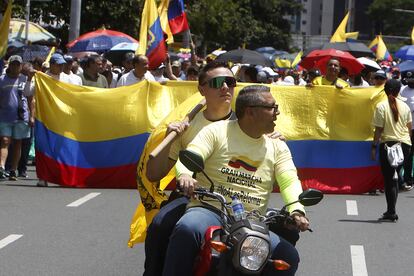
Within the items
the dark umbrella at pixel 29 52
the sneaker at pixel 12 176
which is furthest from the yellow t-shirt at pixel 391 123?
the dark umbrella at pixel 29 52

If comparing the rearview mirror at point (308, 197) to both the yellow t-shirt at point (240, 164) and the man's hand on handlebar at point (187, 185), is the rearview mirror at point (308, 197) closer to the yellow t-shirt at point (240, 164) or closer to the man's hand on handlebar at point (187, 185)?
the yellow t-shirt at point (240, 164)

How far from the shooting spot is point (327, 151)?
1545cm

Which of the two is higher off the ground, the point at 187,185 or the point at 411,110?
the point at 187,185

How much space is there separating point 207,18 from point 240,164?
1884 inches

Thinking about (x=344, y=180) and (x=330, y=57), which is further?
(x=330, y=57)

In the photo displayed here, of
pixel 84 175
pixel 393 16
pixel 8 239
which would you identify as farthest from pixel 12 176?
pixel 393 16

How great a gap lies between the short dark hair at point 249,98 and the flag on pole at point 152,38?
412 inches

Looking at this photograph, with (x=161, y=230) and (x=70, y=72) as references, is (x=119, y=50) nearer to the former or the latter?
(x=70, y=72)

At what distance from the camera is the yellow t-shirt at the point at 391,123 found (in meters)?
12.9

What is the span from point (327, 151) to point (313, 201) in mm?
9901

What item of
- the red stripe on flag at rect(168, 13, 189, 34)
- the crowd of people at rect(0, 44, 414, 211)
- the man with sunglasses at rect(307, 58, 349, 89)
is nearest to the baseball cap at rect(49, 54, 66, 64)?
the crowd of people at rect(0, 44, 414, 211)

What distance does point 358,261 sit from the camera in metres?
9.63

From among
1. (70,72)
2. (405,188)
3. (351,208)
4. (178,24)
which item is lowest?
(405,188)

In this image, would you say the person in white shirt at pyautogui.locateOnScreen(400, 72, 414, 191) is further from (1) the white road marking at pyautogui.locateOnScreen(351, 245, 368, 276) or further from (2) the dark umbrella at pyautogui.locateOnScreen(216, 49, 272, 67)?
(1) the white road marking at pyautogui.locateOnScreen(351, 245, 368, 276)
